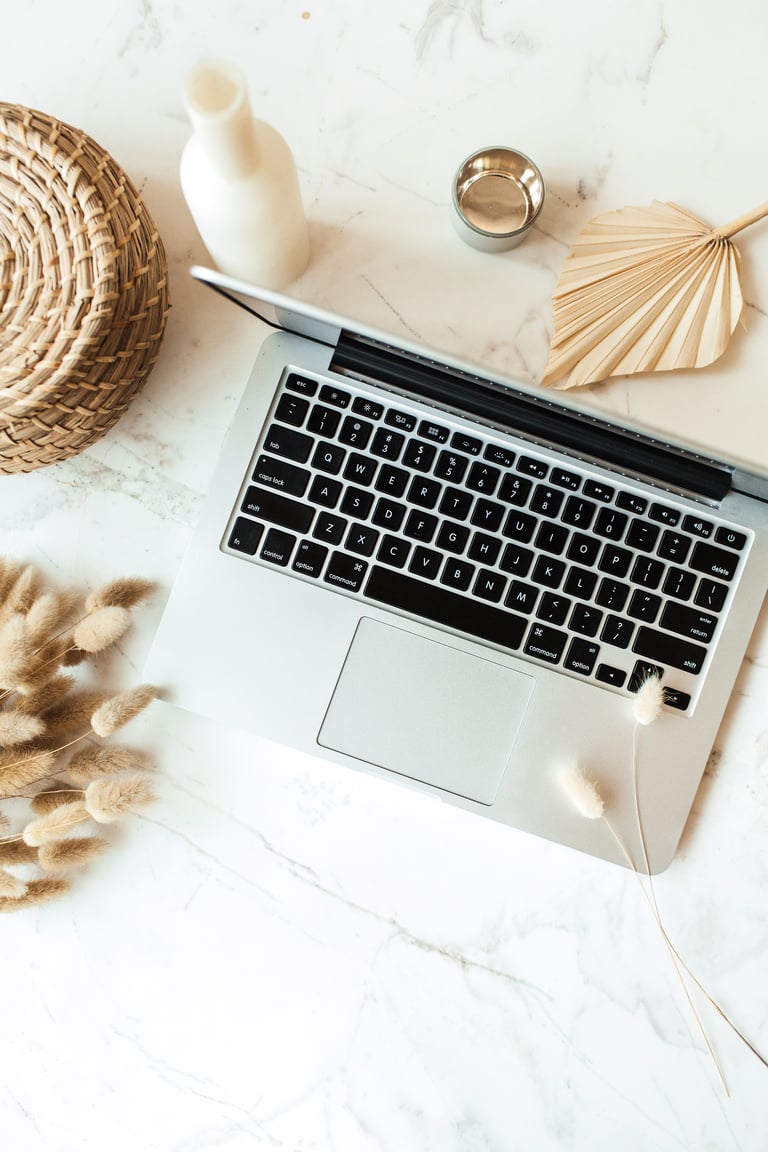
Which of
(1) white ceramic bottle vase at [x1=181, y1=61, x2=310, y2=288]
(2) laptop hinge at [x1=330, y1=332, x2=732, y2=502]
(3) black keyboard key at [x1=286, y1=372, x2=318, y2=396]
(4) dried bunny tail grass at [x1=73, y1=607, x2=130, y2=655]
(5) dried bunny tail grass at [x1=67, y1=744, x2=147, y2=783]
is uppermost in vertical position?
(1) white ceramic bottle vase at [x1=181, y1=61, x2=310, y2=288]

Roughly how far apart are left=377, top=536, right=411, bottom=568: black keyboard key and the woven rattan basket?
0.24m

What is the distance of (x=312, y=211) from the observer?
69 cm

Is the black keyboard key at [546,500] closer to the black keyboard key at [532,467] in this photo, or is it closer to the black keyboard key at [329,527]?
the black keyboard key at [532,467]

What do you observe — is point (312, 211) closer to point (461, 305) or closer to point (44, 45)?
point (461, 305)

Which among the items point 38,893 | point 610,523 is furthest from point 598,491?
→ point 38,893

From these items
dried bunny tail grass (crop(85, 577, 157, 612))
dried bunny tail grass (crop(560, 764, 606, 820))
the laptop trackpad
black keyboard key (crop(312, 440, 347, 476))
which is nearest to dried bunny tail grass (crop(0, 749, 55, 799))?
dried bunny tail grass (crop(85, 577, 157, 612))

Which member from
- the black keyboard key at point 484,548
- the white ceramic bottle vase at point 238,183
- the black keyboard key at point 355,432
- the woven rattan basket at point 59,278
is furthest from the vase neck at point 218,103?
the black keyboard key at point 484,548

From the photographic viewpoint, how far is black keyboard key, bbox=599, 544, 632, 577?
2.18 ft

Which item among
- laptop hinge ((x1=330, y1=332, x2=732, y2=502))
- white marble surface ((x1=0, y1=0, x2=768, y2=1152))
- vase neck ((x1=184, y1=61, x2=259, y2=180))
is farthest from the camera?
white marble surface ((x1=0, y1=0, x2=768, y2=1152))

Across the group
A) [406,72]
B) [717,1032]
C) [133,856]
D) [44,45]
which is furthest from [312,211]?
[717,1032]

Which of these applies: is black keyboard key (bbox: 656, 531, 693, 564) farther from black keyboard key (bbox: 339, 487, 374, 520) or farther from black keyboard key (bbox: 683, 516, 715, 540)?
black keyboard key (bbox: 339, 487, 374, 520)

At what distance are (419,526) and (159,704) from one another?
0.29 meters

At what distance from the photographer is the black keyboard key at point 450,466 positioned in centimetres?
66

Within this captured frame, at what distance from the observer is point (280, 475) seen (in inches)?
25.8
